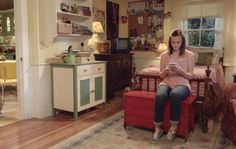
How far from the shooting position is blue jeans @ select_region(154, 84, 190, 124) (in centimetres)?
234

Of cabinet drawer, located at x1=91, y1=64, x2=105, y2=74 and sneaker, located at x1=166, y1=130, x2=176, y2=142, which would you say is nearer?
sneaker, located at x1=166, y1=130, x2=176, y2=142

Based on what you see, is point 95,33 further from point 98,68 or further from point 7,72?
point 7,72

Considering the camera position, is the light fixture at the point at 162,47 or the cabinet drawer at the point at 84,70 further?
the light fixture at the point at 162,47

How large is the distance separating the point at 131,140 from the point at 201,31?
320cm

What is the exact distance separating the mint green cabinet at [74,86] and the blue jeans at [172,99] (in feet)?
3.92

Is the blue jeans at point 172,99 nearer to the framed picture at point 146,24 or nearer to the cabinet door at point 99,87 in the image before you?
the cabinet door at point 99,87

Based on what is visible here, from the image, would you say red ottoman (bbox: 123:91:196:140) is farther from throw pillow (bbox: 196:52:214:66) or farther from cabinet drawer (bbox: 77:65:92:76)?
throw pillow (bbox: 196:52:214:66)

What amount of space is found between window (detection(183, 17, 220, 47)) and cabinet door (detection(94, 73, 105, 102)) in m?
2.28

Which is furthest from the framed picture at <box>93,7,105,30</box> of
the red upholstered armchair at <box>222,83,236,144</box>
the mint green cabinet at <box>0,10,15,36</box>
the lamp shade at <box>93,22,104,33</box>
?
the mint green cabinet at <box>0,10,15,36</box>

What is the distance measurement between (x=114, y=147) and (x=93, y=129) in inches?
21.8

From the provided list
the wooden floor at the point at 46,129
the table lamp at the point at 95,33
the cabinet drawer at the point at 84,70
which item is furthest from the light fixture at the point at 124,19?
the wooden floor at the point at 46,129

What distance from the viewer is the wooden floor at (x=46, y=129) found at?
239cm

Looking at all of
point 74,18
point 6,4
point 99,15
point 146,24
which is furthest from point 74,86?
point 6,4

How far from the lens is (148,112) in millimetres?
2609
